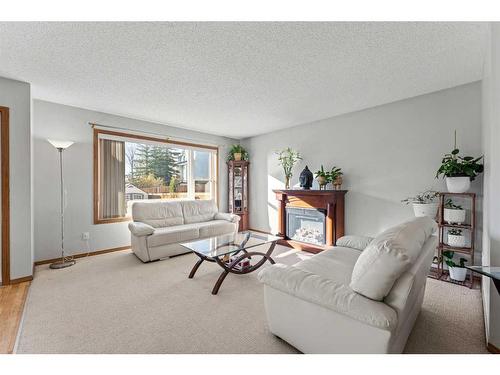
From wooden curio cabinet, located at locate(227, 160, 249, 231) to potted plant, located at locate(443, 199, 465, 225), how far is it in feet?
12.2

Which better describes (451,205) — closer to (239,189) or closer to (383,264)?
(383,264)

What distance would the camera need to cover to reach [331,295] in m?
1.31

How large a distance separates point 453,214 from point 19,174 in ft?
16.7

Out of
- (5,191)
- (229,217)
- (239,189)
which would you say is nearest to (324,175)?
(229,217)

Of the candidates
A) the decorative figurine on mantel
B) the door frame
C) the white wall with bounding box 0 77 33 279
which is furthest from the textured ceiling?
the decorative figurine on mantel

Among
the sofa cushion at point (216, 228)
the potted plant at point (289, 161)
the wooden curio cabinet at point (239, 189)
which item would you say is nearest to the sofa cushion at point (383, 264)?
the sofa cushion at point (216, 228)

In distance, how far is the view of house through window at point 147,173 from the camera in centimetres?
391

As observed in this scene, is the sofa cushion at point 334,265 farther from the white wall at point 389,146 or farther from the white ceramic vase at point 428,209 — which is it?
the white wall at point 389,146

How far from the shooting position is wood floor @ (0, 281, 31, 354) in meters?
1.65

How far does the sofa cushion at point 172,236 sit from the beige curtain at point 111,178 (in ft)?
3.57

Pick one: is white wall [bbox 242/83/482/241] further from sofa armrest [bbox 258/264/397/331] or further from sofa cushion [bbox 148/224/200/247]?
sofa armrest [bbox 258/264/397/331]

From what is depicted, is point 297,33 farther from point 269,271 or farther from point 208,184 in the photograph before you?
point 208,184

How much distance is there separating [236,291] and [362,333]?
145 cm

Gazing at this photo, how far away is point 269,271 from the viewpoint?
1.61 metres
